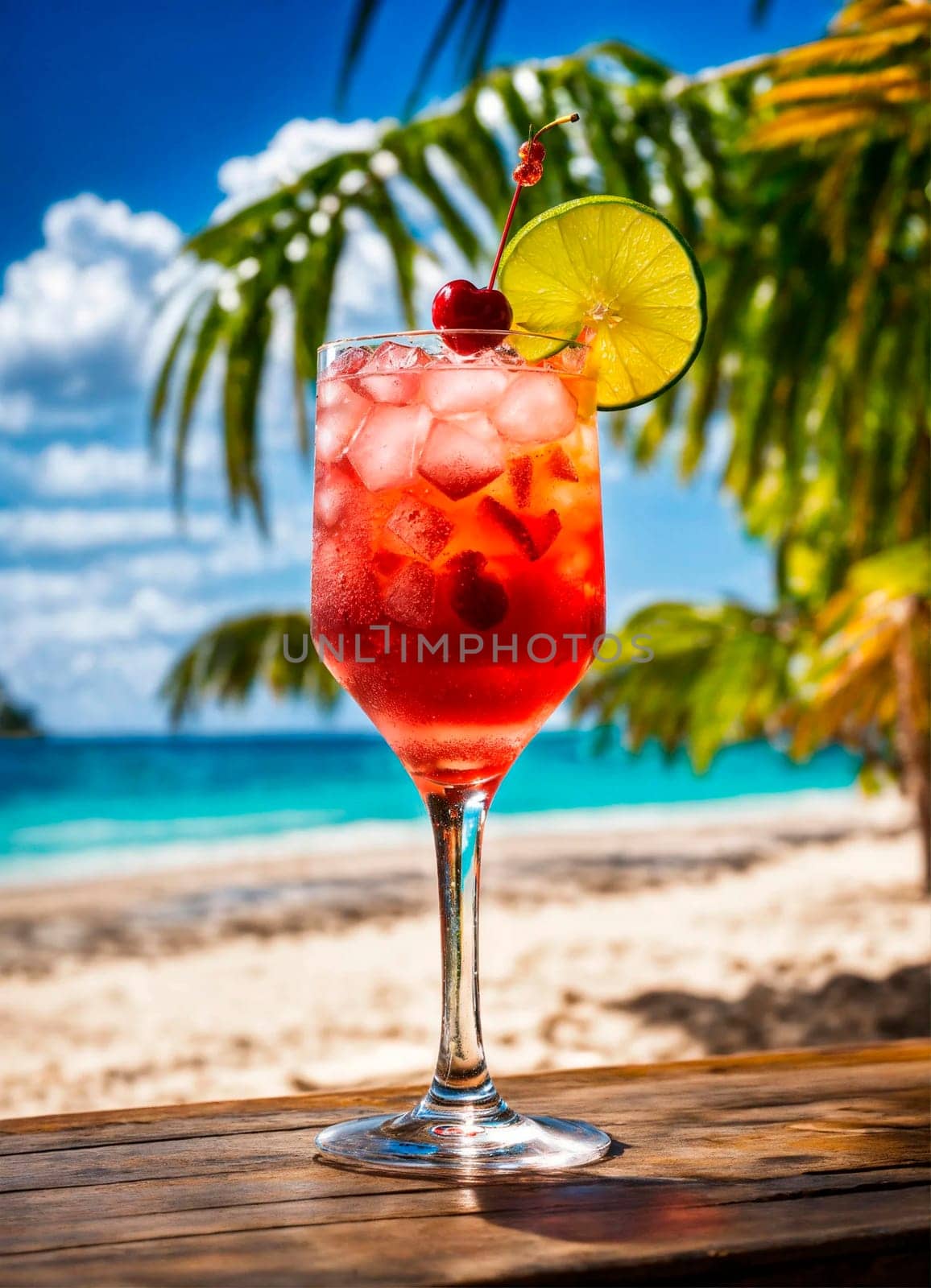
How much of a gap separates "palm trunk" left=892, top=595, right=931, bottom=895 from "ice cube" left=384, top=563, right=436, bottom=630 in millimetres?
4272

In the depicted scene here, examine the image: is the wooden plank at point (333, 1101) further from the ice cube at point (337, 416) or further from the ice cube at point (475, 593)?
the ice cube at point (337, 416)

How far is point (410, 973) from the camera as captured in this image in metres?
7.75

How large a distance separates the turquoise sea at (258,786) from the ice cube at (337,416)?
18944mm

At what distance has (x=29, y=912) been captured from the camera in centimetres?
1177

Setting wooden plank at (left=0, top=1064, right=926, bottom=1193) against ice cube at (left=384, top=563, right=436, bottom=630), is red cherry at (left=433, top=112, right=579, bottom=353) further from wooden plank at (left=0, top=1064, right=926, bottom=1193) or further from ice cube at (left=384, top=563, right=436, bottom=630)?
wooden plank at (left=0, top=1064, right=926, bottom=1193)

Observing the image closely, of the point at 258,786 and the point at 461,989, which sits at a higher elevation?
the point at 258,786

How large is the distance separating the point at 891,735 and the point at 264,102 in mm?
58129

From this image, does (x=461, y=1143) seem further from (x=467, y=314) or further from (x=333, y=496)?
(x=467, y=314)

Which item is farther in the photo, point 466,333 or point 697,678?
point 697,678

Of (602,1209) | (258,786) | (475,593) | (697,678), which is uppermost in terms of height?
(258,786)

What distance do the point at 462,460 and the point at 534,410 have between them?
0.30ft

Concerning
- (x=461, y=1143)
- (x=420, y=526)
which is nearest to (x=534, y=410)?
(x=420, y=526)

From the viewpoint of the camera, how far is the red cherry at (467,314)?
123 cm

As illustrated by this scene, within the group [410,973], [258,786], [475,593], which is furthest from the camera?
[258,786]
